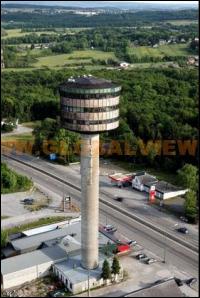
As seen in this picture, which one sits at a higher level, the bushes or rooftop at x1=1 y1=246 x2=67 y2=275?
the bushes

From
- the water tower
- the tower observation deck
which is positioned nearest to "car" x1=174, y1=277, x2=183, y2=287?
the water tower

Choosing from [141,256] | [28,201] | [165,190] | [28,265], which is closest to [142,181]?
[165,190]

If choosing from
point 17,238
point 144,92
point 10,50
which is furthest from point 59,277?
point 10,50

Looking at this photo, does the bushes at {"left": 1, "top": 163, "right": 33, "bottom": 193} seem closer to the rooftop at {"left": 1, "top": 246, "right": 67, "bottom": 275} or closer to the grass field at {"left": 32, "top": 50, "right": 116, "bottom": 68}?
the rooftop at {"left": 1, "top": 246, "right": 67, "bottom": 275}

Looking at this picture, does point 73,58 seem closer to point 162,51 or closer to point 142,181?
point 162,51

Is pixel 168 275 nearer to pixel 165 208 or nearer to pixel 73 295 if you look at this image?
pixel 73 295
